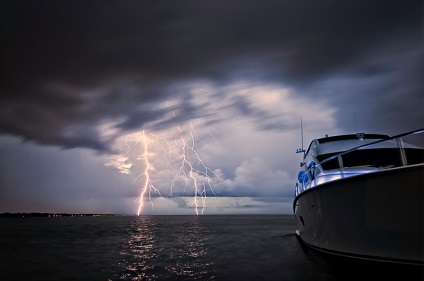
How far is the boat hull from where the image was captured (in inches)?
213

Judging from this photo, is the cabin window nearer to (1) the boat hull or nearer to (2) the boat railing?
(2) the boat railing

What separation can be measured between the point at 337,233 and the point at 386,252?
135 cm

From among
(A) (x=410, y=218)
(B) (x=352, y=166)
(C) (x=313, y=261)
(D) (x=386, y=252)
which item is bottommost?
(C) (x=313, y=261)

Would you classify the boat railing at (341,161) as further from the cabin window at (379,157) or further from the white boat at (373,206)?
the cabin window at (379,157)

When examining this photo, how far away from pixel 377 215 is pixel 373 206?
0.66ft

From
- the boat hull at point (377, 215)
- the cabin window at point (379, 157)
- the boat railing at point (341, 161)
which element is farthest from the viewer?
the cabin window at point (379, 157)

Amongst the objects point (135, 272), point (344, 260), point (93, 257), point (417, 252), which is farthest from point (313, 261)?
point (93, 257)

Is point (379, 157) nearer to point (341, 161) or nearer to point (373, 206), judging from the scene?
point (341, 161)

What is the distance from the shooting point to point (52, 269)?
8.82 meters

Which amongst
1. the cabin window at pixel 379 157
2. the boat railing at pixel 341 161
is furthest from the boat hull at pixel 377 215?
the cabin window at pixel 379 157

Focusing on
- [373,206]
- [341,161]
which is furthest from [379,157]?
[373,206]

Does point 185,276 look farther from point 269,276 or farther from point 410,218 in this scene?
point 410,218

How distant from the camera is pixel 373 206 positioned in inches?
238

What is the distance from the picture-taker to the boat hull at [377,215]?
5.40 metres
